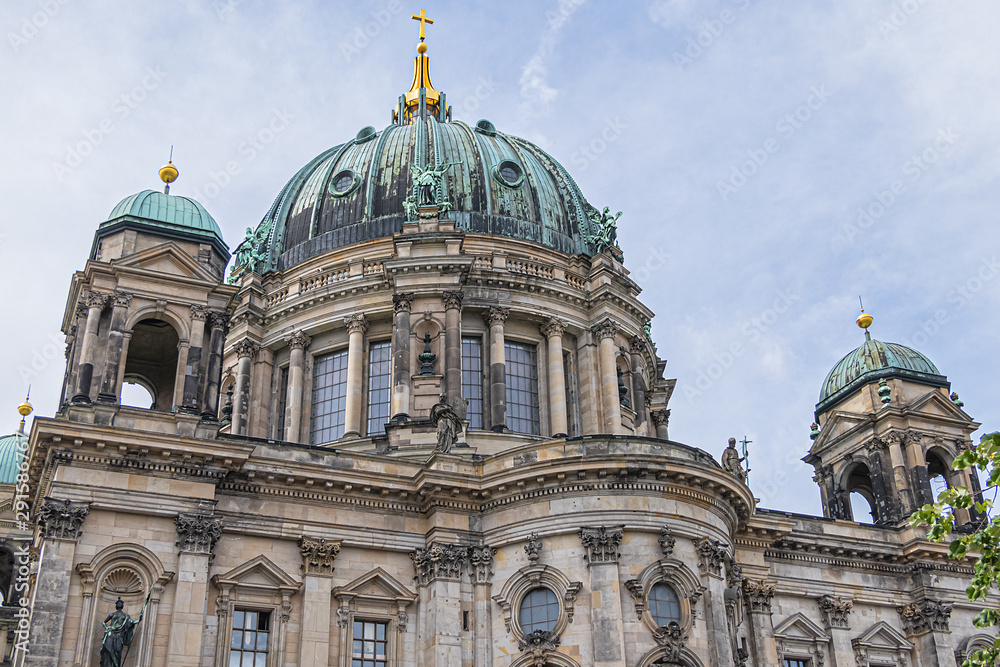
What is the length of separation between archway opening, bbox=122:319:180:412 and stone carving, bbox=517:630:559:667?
13.4 m

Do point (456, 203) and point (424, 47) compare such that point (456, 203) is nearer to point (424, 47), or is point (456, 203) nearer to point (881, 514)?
point (424, 47)

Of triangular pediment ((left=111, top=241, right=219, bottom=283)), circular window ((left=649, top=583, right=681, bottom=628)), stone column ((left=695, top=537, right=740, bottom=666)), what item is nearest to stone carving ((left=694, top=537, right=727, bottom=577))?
stone column ((left=695, top=537, right=740, bottom=666))

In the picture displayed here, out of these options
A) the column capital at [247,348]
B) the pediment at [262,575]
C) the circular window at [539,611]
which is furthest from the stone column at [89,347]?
the circular window at [539,611]

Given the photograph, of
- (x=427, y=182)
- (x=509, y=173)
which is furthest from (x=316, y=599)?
(x=509, y=173)

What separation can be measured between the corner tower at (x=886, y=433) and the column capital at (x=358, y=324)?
19.4m

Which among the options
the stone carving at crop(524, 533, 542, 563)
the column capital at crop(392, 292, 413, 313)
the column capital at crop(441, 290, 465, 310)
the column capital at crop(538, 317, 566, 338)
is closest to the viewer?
the stone carving at crop(524, 533, 542, 563)

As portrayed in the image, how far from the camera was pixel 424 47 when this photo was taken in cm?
5253

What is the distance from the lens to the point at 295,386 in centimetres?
3994

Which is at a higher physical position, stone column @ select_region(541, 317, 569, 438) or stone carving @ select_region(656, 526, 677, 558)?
stone column @ select_region(541, 317, 569, 438)

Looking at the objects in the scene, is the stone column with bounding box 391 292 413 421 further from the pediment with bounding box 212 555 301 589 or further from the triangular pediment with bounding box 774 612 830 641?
the triangular pediment with bounding box 774 612 830 641

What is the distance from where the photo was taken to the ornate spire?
51219mm

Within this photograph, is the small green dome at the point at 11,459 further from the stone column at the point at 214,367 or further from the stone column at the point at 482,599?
the stone column at the point at 482,599

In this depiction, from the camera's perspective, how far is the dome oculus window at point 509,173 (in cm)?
4450

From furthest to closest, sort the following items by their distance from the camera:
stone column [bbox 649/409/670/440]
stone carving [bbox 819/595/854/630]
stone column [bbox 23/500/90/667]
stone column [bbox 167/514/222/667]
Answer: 1. stone column [bbox 649/409/670/440]
2. stone carving [bbox 819/595/854/630]
3. stone column [bbox 167/514/222/667]
4. stone column [bbox 23/500/90/667]
